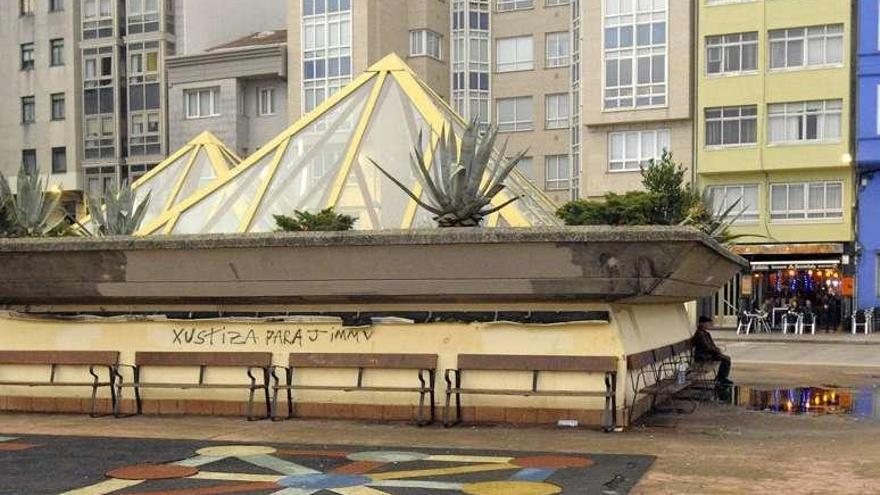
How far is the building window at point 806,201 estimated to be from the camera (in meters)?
45.2

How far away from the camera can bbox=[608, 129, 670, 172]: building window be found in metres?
49.0

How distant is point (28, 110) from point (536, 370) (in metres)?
59.4

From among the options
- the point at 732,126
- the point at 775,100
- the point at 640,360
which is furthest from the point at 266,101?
the point at 640,360

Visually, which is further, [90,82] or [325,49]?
[90,82]

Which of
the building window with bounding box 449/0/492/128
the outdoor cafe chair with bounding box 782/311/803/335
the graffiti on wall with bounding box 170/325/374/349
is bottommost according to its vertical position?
the outdoor cafe chair with bounding box 782/311/803/335

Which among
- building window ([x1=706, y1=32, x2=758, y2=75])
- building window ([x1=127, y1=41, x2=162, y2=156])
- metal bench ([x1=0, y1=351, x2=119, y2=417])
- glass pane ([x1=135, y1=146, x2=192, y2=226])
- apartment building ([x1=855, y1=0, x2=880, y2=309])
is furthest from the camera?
building window ([x1=127, y1=41, x2=162, y2=156])

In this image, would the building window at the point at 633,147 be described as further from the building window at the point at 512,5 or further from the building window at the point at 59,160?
the building window at the point at 59,160

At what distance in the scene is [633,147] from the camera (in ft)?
163

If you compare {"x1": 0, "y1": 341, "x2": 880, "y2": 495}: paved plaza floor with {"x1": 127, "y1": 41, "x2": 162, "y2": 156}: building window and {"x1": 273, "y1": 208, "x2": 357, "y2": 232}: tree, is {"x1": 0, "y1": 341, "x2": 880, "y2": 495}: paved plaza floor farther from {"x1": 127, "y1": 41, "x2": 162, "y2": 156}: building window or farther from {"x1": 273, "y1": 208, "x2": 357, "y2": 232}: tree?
{"x1": 127, "y1": 41, "x2": 162, "y2": 156}: building window

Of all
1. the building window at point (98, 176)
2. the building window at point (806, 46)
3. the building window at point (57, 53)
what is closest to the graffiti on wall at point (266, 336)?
the building window at point (806, 46)

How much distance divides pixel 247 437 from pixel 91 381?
131 inches

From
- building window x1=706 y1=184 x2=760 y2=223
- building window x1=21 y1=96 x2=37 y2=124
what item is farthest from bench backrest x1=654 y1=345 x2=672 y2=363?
building window x1=21 y1=96 x2=37 y2=124

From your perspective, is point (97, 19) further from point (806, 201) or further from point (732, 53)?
point (806, 201)

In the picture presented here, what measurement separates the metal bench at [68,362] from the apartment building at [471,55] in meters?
43.3
